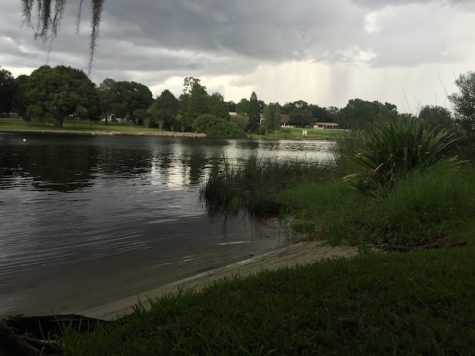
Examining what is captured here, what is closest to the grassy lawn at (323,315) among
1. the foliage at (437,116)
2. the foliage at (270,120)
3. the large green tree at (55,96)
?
the foliage at (437,116)

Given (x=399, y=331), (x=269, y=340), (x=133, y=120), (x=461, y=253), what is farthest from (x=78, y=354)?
(x=133, y=120)

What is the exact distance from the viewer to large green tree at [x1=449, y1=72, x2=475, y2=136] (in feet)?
59.2

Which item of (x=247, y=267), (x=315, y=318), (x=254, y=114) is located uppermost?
(x=254, y=114)

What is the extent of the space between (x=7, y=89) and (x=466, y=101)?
91.9 m

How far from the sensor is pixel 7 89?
87.7m

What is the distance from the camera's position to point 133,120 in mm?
131750

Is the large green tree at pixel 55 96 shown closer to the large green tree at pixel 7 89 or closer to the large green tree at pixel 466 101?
the large green tree at pixel 7 89

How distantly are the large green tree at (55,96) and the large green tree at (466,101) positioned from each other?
83.0m

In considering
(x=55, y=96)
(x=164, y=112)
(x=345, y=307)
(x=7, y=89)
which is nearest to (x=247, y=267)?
(x=345, y=307)

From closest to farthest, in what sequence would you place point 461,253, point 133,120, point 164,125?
point 461,253 < point 164,125 < point 133,120

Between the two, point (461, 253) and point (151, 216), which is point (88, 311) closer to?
point (461, 253)

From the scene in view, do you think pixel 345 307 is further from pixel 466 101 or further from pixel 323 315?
pixel 466 101

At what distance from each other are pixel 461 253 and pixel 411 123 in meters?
6.74

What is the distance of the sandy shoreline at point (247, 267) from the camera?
252 inches
